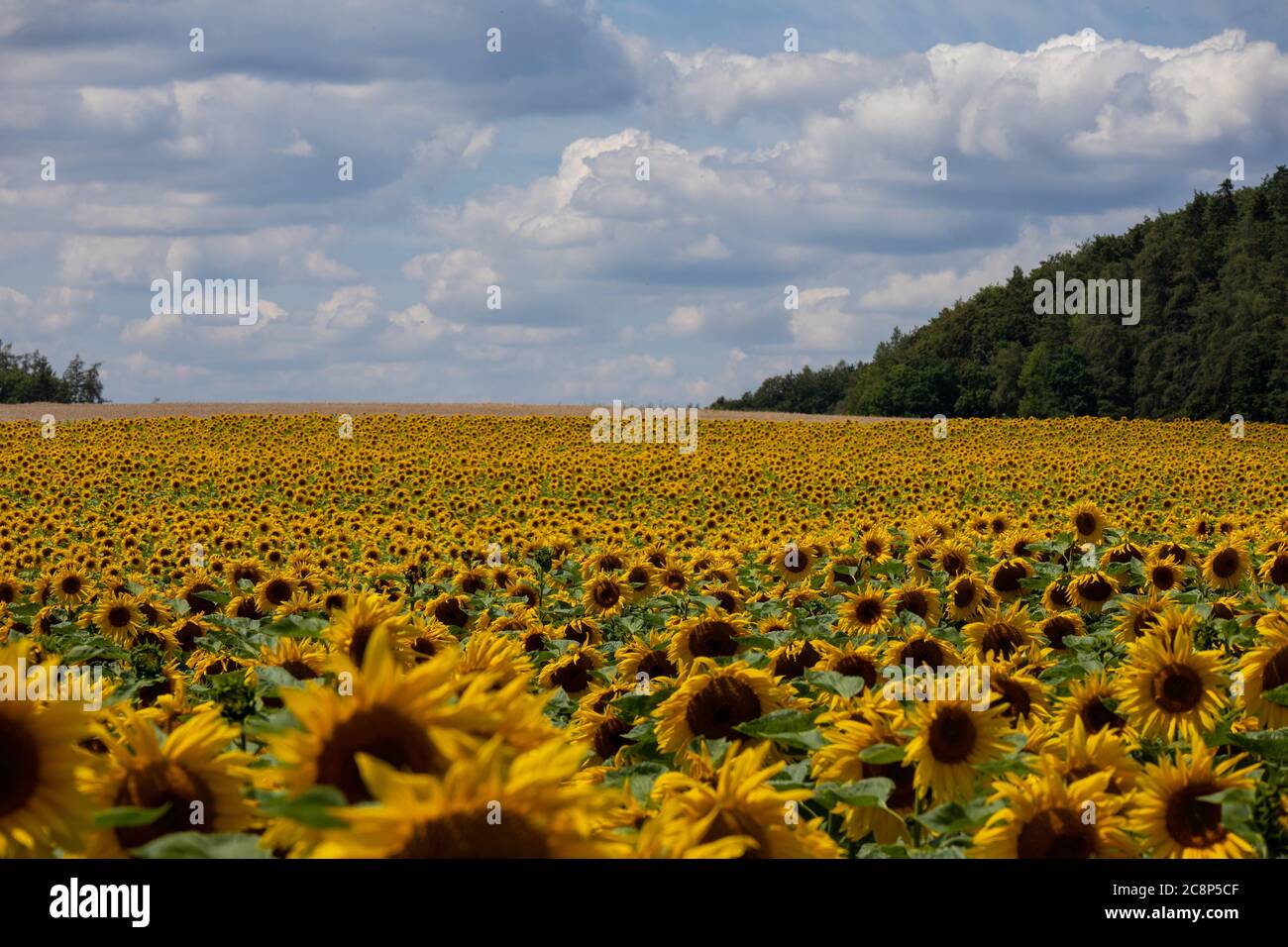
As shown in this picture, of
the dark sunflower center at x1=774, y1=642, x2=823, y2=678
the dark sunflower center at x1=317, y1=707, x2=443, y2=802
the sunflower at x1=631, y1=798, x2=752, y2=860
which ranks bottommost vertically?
the dark sunflower center at x1=774, y1=642, x2=823, y2=678

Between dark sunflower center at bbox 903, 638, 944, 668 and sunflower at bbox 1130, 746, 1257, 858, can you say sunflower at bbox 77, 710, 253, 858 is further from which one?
dark sunflower center at bbox 903, 638, 944, 668

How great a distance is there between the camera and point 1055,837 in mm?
3277

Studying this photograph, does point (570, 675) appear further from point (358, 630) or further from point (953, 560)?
point (953, 560)

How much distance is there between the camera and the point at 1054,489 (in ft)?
97.1

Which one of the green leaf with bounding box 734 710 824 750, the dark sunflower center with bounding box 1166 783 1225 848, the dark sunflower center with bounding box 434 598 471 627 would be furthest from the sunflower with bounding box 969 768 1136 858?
the dark sunflower center with bounding box 434 598 471 627

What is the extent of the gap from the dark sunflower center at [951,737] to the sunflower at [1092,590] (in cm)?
575

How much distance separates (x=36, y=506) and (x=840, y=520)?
49.4 ft

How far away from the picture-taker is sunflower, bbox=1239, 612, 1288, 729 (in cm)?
511

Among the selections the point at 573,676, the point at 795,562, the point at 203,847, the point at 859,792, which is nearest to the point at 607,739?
the point at 573,676

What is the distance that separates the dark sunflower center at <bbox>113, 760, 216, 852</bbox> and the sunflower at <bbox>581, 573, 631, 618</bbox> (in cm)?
722

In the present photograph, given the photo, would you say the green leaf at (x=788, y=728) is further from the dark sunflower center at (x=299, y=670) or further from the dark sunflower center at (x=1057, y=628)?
the dark sunflower center at (x=1057, y=628)

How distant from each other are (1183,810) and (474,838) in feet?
7.03

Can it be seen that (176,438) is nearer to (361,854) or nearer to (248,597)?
(248,597)
